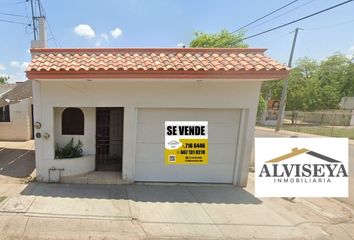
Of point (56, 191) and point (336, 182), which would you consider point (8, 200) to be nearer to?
point (56, 191)

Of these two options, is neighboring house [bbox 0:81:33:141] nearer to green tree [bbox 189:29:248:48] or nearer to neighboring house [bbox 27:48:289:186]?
neighboring house [bbox 27:48:289:186]

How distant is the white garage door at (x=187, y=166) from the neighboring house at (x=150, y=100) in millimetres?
26

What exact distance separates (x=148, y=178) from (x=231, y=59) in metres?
3.73

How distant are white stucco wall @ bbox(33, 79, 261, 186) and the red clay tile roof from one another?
17.5 inches

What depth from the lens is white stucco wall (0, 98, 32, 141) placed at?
1164 cm

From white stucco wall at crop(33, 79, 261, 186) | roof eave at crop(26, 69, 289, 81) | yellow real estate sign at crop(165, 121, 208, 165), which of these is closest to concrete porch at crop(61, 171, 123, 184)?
white stucco wall at crop(33, 79, 261, 186)

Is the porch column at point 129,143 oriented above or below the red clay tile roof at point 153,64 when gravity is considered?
below

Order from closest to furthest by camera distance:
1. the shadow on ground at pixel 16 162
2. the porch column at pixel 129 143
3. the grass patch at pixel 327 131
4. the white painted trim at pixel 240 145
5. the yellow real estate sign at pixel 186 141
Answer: the porch column at pixel 129 143 < the yellow real estate sign at pixel 186 141 < the white painted trim at pixel 240 145 < the shadow on ground at pixel 16 162 < the grass patch at pixel 327 131

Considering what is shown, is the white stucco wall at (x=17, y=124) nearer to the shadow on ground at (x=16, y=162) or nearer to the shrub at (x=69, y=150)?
the shadow on ground at (x=16, y=162)

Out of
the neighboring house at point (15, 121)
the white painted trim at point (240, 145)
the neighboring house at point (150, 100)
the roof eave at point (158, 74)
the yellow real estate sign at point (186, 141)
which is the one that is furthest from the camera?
the neighboring house at point (15, 121)

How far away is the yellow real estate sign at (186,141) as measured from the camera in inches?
242

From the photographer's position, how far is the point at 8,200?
4.95 meters

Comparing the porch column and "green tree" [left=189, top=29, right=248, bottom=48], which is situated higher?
"green tree" [left=189, top=29, right=248, bottom=48]

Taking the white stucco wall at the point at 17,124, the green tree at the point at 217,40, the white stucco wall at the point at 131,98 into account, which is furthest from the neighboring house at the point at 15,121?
the green tree at the point at 217,40
